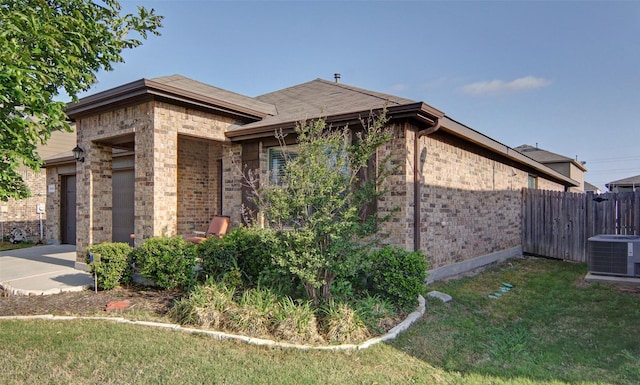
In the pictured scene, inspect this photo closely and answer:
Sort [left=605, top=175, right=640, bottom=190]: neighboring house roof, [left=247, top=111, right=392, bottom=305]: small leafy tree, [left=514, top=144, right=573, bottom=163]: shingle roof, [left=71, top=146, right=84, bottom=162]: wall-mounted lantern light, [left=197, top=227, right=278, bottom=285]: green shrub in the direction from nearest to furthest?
[left=247, top=111, right=392, bottom=305]: small leafy tree, [left=197, top=227, right=278, bottom=285]: green shrub, [left=71, top=146, right=84, bottom=162]: wall-mounted lantern light, [left=605, top=175, right=640, bottom=190]: neighboring house roof, [left=514, top=144, right=573, bottom=163]: shingle roof

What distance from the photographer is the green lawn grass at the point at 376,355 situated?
3.42m

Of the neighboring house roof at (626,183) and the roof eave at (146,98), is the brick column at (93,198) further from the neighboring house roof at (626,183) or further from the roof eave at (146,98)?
the neighboring house roof at (626,183)

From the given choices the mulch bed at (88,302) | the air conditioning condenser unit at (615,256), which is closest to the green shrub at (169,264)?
the mulch bed at (88,302)

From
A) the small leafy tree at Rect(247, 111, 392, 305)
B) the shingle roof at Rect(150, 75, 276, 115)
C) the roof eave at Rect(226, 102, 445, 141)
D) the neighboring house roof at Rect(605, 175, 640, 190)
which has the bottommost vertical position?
the small leafy tree at Rect(247, 111, 392, 305)

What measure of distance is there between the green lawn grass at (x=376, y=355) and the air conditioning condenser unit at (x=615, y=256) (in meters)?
2.35

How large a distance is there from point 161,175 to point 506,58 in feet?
35.1

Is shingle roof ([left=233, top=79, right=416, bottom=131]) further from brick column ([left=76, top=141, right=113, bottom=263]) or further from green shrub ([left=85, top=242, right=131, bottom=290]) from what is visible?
green shrub ([left=85, top=242, right=131, bottom=290])

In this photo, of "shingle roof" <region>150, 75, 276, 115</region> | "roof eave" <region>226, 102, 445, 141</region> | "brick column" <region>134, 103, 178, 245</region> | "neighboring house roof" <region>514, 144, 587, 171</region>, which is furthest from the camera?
"neighboring house roof" <region>514, 144, 587, 171</region>

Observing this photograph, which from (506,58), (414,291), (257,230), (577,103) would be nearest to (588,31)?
(506,58)

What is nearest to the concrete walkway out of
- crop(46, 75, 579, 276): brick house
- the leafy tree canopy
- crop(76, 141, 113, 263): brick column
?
crop(76, 141, 113, 263): brick column

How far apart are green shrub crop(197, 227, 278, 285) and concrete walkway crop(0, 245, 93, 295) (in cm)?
253

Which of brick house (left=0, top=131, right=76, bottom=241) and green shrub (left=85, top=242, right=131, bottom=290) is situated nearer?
green shrub (left=85, top=242, right=131, bottom=290)

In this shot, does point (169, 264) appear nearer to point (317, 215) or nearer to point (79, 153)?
point (317, 215)

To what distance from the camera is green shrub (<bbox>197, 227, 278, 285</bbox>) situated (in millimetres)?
5977
